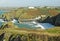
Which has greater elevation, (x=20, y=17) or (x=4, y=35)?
(x=4, y=35)

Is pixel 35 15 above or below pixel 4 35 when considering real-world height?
below

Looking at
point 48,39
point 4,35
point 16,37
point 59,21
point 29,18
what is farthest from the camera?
point 29,18

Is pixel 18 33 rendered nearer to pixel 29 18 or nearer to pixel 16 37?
pixel 16 37

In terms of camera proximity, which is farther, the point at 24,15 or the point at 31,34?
the point at 24,15

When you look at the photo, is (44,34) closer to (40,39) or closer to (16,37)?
(40,39)

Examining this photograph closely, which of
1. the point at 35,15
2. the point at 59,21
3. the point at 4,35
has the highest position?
the point at 4,35

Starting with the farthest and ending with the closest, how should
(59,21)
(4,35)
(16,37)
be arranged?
(59,21), (4,35), (16,37)

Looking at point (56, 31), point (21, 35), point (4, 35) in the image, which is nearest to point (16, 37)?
point (21, 35)

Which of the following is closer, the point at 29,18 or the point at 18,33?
the point at 18,33

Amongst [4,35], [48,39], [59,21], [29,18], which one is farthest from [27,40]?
[29,18]
